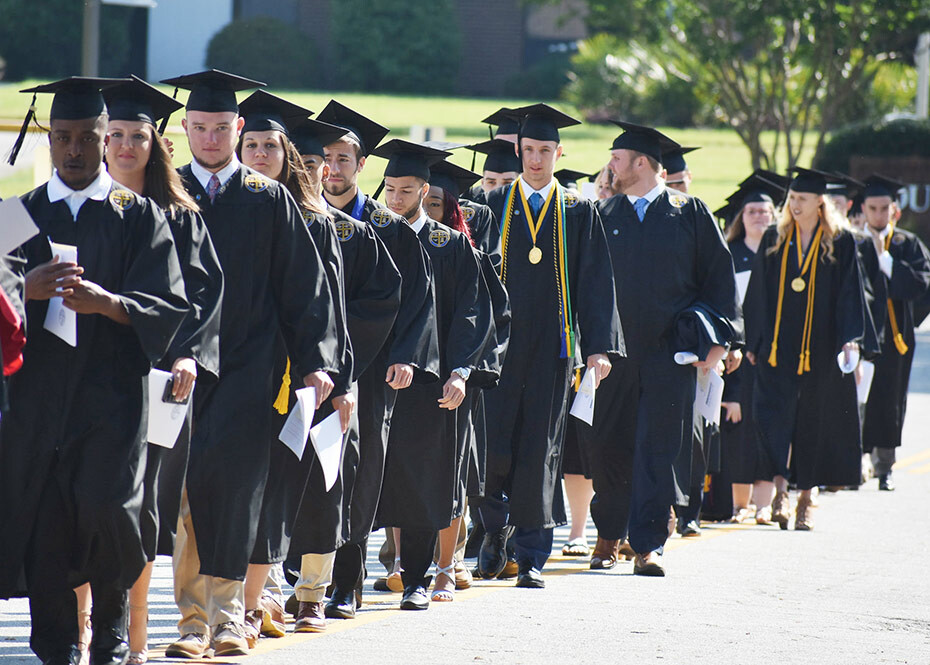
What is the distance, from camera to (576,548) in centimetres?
914

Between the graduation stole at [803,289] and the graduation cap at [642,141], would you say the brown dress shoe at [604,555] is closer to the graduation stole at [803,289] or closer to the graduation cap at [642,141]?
the graduation cap at [642,141]

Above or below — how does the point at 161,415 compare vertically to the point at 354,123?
below

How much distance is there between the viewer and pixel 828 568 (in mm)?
8773

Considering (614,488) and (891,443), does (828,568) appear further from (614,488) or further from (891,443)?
(891,443)

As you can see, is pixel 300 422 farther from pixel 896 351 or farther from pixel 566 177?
pixel 896 351

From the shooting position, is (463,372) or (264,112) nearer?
(264,112)

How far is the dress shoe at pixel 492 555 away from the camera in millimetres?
8266

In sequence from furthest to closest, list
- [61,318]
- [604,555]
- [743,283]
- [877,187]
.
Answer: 1. [877,187]
2. [743,283]
3. [604,555]
4. [61,318]

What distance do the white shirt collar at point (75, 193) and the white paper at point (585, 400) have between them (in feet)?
10.4

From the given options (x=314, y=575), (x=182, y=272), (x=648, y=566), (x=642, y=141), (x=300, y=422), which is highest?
(x=642, y=141)

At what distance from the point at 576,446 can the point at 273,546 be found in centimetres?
311

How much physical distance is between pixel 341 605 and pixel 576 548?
2454mm

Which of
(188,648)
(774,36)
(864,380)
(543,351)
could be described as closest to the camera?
(188,648)

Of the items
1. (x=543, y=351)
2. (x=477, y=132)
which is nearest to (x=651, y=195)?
(x=543, y=351)
